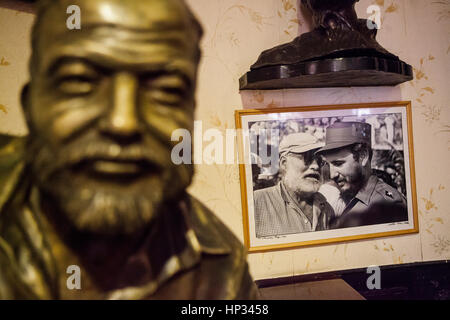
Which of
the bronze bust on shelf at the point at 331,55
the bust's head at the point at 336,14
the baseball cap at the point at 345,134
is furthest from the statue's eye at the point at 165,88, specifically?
the baseball cap at the point at 345,134

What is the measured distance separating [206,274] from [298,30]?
979mm

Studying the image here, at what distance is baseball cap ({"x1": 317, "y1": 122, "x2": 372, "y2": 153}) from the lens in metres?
1.16

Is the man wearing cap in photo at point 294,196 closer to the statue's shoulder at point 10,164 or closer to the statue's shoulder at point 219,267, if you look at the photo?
the statue's shoulder at point 219,267

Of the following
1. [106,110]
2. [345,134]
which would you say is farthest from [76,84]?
[345,134]

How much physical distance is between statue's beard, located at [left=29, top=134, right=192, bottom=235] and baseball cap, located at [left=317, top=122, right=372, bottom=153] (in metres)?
0.89

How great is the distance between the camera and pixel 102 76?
0.37 meters

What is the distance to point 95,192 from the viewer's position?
366 mm

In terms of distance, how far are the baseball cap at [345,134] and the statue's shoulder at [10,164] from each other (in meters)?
0.95

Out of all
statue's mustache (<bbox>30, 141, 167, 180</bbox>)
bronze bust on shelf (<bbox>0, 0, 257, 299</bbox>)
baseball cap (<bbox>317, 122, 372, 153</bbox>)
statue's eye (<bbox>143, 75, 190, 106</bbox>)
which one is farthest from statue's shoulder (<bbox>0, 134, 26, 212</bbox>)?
baseball cap (<bbox>317, 122, 372, 153</bbox>)

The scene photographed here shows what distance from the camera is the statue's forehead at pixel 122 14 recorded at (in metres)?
0.37

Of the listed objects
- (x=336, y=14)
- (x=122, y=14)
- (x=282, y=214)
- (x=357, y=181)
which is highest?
(x=336, y=14)

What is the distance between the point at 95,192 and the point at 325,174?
957 millimetres

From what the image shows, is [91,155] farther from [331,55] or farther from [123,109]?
[331,55]
